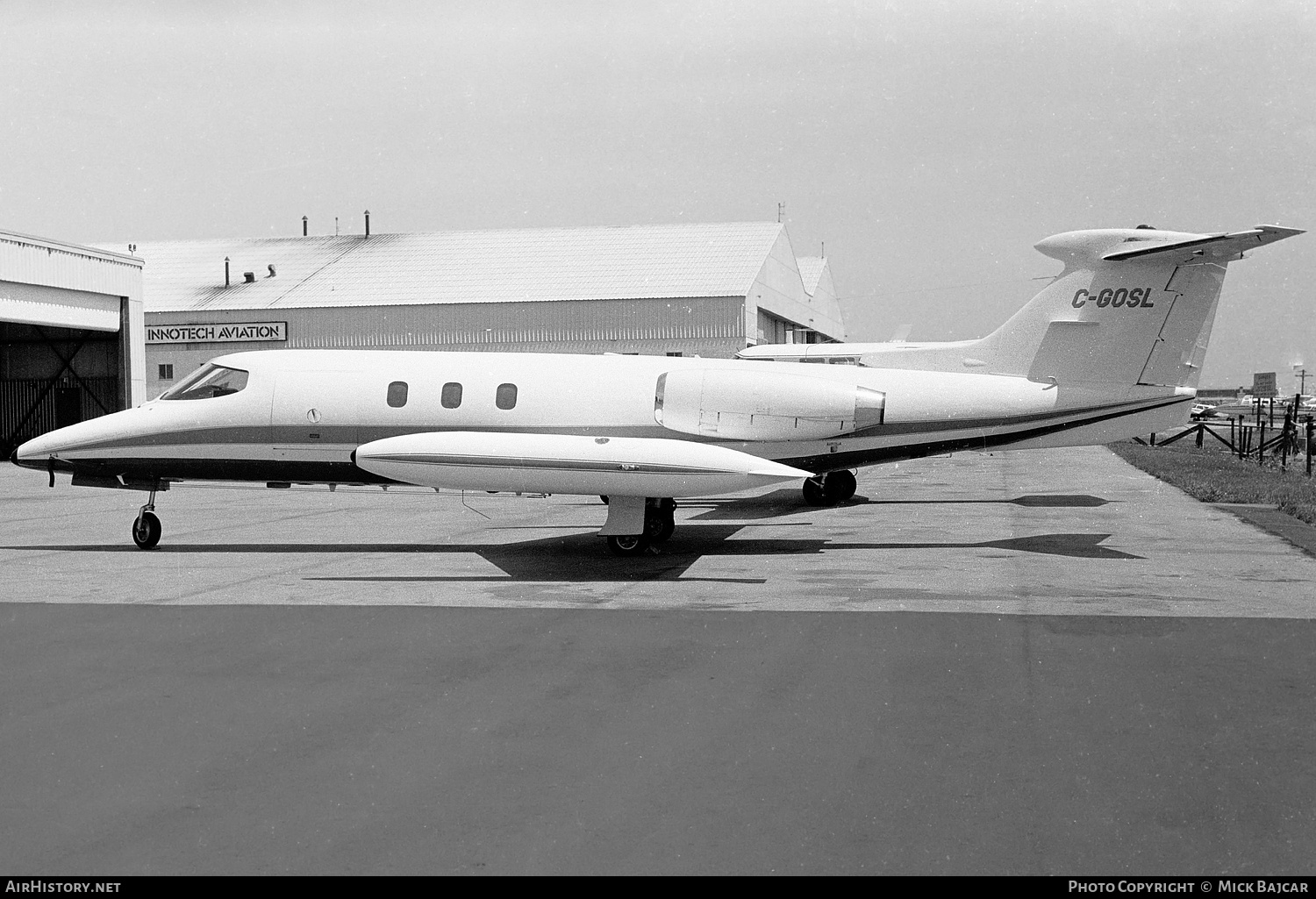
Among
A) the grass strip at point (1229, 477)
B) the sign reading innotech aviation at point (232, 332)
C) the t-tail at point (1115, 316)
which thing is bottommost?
the grass strip at point (1229, 477)

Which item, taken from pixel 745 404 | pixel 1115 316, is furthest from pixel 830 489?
pixel 745 404

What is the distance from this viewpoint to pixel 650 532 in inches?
618

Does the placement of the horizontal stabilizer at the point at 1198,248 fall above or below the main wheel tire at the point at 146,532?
above

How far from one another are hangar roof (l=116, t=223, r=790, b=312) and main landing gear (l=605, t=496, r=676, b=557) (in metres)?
33.0

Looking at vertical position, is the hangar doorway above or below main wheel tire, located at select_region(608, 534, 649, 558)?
above

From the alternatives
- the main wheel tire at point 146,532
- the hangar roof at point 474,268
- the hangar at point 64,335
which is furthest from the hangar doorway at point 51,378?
the main wheel tire at point 146,532

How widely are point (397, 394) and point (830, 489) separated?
9.79m

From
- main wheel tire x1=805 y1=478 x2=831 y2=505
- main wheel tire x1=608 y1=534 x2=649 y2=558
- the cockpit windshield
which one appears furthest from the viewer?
main wheel tire x1=805 y1=478 x2=831 y2=505

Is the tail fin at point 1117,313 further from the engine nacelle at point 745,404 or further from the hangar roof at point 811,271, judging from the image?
the hangar roof at point 811,271

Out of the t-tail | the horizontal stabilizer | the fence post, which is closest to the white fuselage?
the t-tail

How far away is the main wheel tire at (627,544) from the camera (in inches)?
602

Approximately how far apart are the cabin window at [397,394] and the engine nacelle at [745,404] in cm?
327

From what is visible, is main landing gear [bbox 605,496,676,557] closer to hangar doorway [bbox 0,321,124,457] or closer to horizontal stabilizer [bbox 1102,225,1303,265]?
horizontal stabilizer [bbox 1102,225,1303,265]

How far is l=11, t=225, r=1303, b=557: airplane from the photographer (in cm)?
1491
